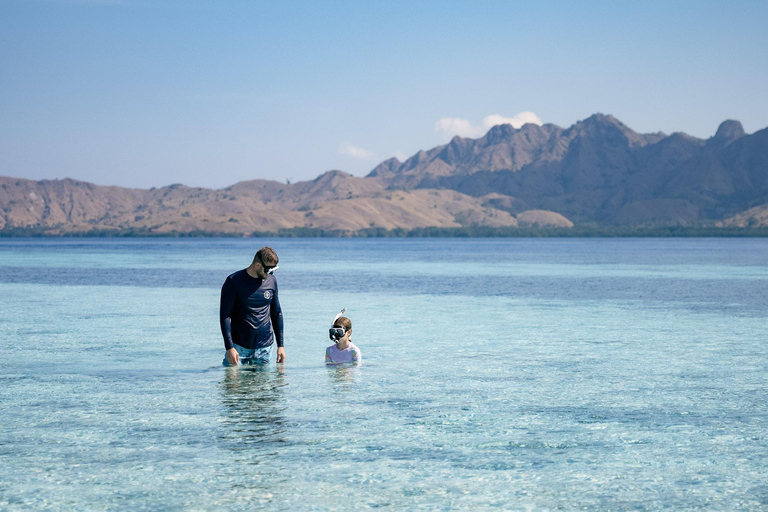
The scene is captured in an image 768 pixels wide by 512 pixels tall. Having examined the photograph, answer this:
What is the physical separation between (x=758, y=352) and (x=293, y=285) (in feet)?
122

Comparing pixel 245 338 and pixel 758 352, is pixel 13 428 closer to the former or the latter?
pixel 245 338

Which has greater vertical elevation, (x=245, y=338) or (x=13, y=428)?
(x=245, y=338)

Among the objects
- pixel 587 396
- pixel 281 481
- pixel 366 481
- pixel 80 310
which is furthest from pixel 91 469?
pixel 80 310

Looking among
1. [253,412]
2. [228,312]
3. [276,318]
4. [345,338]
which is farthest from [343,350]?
[253,412]

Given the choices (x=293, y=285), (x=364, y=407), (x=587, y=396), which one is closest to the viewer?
(x=364, y=407)

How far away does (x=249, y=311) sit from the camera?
1339 centimetres

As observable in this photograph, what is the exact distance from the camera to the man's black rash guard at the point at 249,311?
42.6 ft

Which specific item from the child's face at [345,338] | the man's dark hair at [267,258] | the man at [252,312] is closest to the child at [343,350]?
the child's face at [345,338]

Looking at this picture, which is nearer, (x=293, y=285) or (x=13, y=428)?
(x=13, y=428)

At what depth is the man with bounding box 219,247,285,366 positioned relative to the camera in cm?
1274

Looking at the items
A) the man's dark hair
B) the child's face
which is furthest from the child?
the man's dark hair

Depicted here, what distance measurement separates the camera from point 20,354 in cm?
1997

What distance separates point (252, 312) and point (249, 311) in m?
0.06

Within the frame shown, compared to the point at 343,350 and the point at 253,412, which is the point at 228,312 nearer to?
the point at 253,412
